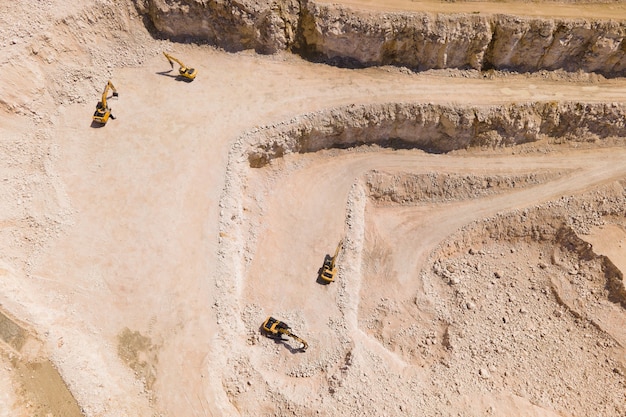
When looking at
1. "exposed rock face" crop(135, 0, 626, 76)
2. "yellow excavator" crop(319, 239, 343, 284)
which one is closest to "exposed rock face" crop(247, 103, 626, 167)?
"exposed rock face" crop(135, 0, 626, 76)

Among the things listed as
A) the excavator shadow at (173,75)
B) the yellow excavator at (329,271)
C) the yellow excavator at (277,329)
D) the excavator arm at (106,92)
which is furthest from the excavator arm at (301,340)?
the excavator shadow at (173,75)

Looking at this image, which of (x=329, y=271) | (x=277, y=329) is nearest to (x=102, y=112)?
(x=277, y=329)

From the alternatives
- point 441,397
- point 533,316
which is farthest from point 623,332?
point 441,397

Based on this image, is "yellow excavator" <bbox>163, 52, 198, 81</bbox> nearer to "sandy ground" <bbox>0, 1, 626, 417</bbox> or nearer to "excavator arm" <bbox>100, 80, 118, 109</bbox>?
"sandy ground" <bbox>0, 1, 626, 417</bbox>

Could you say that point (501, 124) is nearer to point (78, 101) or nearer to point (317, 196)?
point (317, 196)

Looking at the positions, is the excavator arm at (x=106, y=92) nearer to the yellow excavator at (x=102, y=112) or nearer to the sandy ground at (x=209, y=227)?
the yellow excavator at (x=102, y=112)

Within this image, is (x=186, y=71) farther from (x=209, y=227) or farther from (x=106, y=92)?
(x=209, y=227)

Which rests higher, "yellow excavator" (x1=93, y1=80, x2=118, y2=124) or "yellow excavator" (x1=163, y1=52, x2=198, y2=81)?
"yellow excavator" (x1=163, y1=52, x2=198, y2=81)

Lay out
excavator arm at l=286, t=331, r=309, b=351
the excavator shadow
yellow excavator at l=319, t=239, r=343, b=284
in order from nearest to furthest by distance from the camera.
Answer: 1. excavator arm at l=286, t=331, r=309, b=351
2. yellow excavator at l=319, t=239, r=343, b=284
3. the excavator shadow
